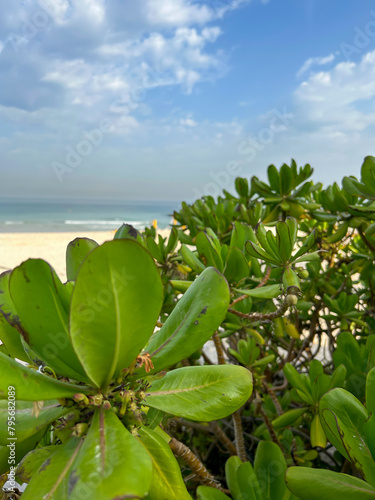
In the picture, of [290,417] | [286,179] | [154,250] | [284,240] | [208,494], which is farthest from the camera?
[286,179]

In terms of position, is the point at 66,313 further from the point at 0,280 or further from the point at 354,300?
the point at 354,300

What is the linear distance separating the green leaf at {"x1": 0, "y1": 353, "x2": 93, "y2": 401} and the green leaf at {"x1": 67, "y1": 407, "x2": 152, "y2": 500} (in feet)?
0.28

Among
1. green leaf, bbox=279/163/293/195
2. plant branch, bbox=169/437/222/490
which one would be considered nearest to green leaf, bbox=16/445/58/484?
plant branch, bbox=169/437/222/490

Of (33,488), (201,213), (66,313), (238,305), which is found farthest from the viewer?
(201,213)

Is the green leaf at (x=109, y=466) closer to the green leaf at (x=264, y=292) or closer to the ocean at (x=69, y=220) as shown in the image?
the green leaf at (x=264, y=292)

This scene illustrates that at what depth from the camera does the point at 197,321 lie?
0.67 meters

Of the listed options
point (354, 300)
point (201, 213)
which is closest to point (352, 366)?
point (354, 300)

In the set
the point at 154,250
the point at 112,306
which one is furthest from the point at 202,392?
the point at 154,250

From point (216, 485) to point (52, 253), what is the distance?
11.6 m

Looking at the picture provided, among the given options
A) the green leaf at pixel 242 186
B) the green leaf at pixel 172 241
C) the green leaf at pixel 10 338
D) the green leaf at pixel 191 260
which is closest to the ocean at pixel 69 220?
the green leaf at pixel 242 186

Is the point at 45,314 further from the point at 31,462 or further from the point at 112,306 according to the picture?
the point at 31,462

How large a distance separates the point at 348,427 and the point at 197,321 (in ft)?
1.22

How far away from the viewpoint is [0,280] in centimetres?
72

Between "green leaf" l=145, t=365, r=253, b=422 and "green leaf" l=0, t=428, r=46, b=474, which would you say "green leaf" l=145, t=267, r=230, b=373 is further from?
"green leaf" l=0, t=428, r=46, b=474
